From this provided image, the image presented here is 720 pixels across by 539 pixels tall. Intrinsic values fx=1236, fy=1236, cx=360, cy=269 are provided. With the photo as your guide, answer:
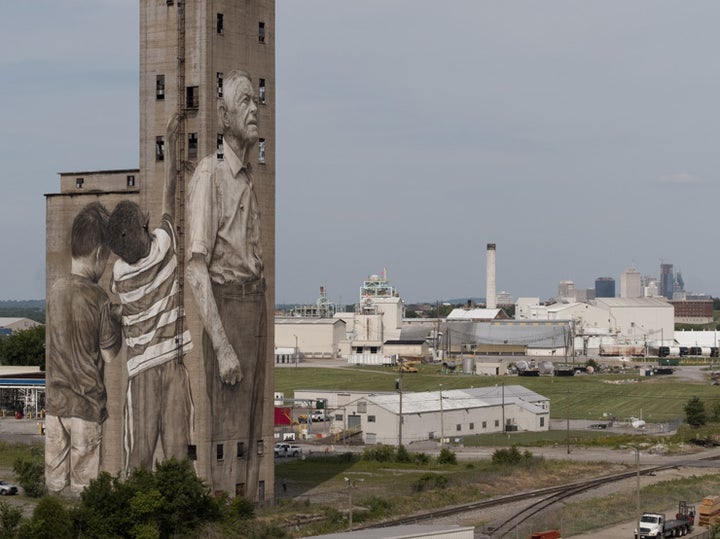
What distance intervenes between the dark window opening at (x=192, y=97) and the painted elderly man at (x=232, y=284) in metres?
1.38

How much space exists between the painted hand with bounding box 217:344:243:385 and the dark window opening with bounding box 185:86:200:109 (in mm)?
13079

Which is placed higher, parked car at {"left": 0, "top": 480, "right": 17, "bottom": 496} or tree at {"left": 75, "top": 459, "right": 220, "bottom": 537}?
tree at {"left": 75, "top": 459, "right": 220, "bottom": 537}

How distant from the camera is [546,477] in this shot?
83875mm

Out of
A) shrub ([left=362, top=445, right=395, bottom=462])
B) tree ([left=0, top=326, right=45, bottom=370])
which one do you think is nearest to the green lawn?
tree ([left=0, top=326, right=45, bottom=370])

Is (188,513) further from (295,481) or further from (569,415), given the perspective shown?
(569,415)

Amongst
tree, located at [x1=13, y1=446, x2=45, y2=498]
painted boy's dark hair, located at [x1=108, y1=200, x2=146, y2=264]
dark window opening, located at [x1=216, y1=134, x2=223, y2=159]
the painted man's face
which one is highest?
the painted man's face

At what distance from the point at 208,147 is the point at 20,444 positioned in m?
42.1

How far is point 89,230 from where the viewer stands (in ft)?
233

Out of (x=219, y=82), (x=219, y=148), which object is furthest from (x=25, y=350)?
(x=219, y=82)

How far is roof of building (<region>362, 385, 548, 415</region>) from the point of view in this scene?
364 ft

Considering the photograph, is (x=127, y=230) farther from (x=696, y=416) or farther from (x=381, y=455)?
(x=696, y=416)

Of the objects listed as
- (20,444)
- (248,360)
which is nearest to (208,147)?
(248,360)

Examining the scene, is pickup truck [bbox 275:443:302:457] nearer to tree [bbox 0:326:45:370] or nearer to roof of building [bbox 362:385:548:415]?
roof of building [bbox 362:385:548:415]

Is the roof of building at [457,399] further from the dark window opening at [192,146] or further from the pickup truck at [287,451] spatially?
the dark window opening at [192,146]
